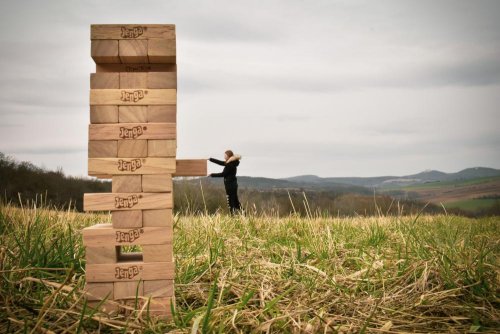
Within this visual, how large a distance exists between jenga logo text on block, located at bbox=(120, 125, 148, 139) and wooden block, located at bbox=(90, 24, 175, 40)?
68cm

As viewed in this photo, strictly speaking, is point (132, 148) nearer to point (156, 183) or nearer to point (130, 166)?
point (130, 166)

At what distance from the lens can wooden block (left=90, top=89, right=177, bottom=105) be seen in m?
3.13

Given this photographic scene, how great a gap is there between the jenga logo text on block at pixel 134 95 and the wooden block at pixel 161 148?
0.33 m

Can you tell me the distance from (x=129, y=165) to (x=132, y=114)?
0.37 metres

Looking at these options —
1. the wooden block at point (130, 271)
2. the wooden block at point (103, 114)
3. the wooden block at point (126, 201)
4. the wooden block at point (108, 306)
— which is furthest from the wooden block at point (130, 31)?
the wooden block at point (108, 306)

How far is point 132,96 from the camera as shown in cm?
315

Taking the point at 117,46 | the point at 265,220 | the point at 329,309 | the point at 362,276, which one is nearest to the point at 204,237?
the point at 265,220

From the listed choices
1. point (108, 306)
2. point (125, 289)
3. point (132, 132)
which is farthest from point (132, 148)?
point (108, 306)

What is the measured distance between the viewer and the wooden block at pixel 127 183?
3119mm

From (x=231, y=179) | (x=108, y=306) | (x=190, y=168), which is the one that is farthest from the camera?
(x=231, y=179)

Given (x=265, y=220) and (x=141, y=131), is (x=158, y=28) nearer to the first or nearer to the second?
(x=141, y=131)

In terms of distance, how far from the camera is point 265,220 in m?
6.48

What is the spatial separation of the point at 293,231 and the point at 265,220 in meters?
0.50

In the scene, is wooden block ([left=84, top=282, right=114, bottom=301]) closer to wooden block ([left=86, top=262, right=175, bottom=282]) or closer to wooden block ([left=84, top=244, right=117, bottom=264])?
wooden block ([left=86, top=262, right=175, bottom=282])
